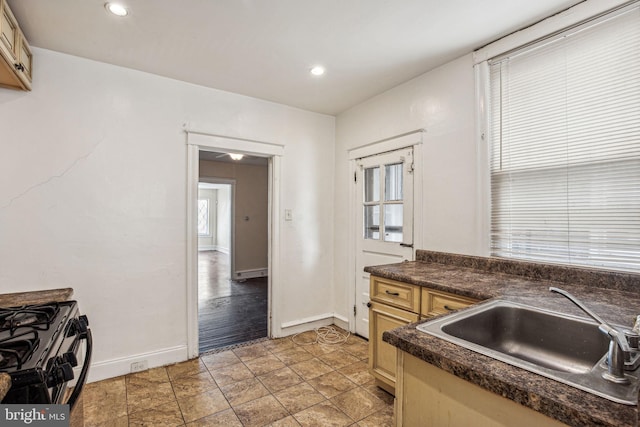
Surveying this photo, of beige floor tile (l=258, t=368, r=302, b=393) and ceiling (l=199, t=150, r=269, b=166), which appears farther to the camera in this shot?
ceiling (l=199, t=150, r=269, b=166)

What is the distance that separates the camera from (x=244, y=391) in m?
2.26

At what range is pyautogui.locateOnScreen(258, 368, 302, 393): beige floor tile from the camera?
2324mm

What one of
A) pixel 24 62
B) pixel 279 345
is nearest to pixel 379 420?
pixel 279 345

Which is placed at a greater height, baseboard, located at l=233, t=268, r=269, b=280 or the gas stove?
the gas stove

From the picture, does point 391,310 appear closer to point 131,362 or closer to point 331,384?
point 331,384

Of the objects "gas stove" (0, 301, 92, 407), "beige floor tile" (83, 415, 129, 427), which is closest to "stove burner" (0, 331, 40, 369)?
"gas stove" (0, 301, 92, 407)

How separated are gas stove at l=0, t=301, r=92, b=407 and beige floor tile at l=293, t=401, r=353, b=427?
1.30 m

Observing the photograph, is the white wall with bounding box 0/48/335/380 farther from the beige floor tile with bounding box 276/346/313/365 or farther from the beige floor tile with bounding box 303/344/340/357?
the beige floor tile with bounding box 303/344/340/357

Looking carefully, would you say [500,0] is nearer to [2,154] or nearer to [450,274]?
[450,274]

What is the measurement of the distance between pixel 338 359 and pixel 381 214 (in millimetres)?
1398

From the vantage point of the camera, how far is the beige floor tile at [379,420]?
189cm

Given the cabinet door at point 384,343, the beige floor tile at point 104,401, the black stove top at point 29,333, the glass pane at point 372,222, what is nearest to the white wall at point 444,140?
the glass pane at point 372,222

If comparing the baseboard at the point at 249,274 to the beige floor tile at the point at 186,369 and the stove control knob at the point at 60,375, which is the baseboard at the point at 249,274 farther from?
the stove control knob at the point at 60,375

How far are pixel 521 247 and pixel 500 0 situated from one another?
58.4 inches
